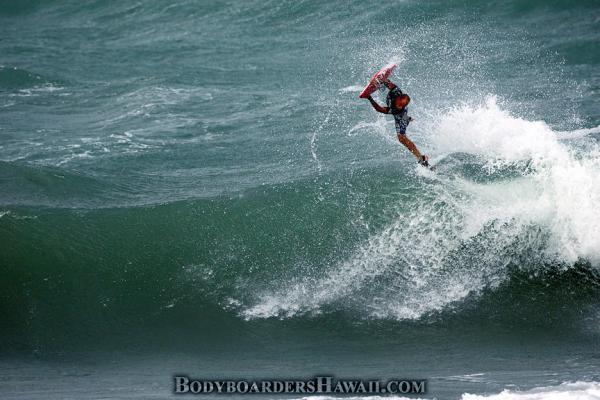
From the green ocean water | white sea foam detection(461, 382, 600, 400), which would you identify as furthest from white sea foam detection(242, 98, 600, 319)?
white sea foam detection(461, 382, 600, 400)

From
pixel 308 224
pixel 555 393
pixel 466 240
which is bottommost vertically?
pixel 555 393

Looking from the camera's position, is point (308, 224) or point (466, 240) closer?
point (466, 240)

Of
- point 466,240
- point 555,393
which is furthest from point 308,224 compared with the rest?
point 555,393

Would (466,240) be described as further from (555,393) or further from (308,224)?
(555,393)

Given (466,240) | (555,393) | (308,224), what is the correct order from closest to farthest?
(555,393) → (466,240) → (308,224)

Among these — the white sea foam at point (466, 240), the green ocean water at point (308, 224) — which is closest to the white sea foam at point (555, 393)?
the green ocean water at point (308, 224)

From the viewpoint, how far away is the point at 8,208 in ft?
51.3

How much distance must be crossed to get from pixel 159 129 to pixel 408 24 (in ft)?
33.3

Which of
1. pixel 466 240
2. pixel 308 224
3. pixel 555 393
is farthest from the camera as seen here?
pixel 308 224

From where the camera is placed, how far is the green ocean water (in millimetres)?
11609

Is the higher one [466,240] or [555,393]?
[466,240]

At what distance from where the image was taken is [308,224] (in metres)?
14.7

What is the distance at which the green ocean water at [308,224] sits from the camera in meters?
11.6

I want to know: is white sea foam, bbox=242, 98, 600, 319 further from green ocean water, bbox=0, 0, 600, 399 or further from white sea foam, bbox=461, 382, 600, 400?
white sea foam, bbox=461, 382, 600, 400
